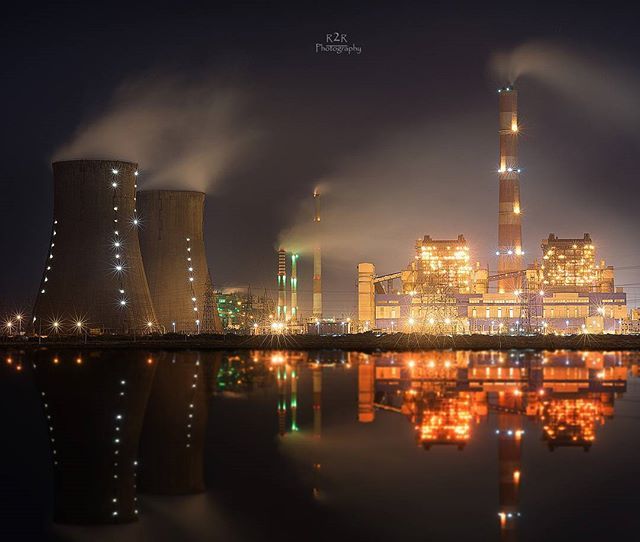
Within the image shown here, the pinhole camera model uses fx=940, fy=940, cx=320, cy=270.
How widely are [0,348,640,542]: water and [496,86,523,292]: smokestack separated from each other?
167ft

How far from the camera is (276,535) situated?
7.22m

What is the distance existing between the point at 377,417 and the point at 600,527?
21.3 feet

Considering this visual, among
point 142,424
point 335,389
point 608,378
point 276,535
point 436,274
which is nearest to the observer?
point 276,535

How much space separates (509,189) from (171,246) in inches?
1338

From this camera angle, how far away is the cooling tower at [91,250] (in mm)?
33656

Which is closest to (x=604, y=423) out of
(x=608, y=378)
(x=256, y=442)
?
(x=256, y=442)

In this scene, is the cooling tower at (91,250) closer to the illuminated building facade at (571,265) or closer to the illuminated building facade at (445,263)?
the illuminated building facade at (445,263)

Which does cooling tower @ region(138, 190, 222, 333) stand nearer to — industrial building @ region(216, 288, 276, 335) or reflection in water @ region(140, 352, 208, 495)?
reflection in water @ region(140, 352, 208, 495)

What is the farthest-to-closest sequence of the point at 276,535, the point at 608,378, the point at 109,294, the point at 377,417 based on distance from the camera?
1. the point at 109,294
2. the point at 608,378
3. the point at 377,417
4. the point at 276,535

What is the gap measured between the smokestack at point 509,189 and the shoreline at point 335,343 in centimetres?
2232

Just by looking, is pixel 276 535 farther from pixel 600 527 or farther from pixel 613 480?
pixel 613 480

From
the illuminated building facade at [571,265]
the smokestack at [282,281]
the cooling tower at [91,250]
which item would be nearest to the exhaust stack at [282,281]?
the smokestack at [282,281]

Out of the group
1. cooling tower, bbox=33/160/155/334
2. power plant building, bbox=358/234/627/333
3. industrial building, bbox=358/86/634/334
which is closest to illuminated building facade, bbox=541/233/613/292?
industrial building, bbox=358/86/634/334

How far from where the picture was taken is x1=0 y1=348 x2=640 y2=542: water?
7.60 m
